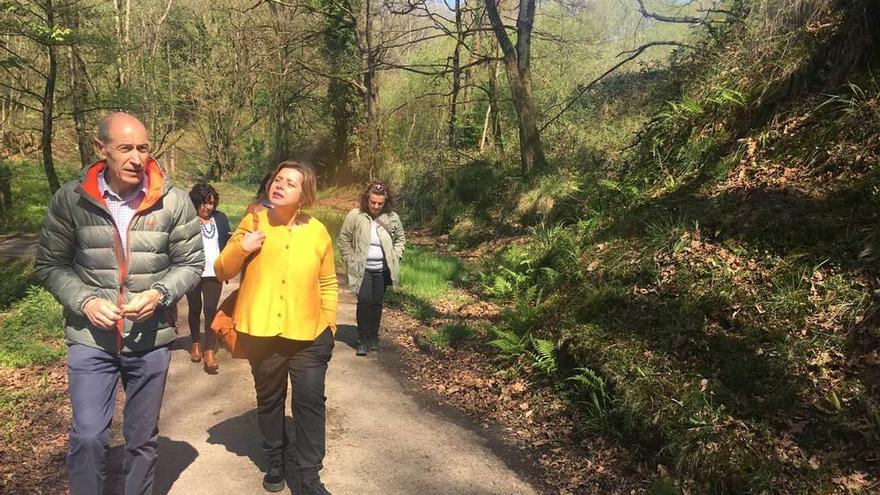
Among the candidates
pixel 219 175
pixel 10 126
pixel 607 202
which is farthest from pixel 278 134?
pixel 607 202

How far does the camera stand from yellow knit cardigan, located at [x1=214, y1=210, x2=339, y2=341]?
313 centimetres

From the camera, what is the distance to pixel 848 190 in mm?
4496

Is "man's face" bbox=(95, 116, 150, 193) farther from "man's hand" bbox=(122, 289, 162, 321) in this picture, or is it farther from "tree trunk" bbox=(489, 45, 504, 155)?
"tree trunk" bbox=(489, 45, 504, 155)

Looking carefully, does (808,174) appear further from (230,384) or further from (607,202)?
(230,384)

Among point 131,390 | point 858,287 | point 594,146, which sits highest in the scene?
point 594,146

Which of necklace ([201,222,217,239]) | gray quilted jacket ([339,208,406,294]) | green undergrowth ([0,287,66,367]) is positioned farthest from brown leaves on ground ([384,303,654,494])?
green undergrowth ([0,287,66,367])

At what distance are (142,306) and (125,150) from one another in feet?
2.56

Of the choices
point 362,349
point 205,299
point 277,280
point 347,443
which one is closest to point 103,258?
point 277,280

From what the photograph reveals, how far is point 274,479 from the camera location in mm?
3486

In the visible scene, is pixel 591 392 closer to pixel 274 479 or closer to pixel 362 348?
pixel 274 479

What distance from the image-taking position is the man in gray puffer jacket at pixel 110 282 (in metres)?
2.61

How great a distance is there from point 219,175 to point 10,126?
38.5ft

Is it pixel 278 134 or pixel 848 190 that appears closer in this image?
pixel 848 190

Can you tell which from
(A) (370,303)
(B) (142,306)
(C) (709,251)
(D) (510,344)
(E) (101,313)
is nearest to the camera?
(E) (101,313)
